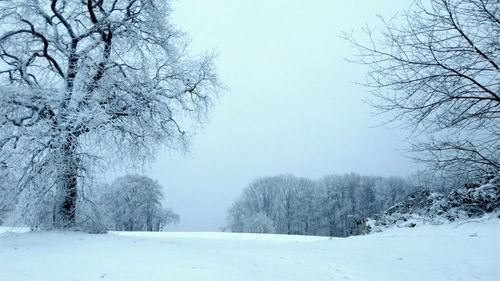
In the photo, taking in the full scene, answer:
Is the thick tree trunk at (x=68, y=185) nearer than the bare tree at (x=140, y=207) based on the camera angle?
Yes

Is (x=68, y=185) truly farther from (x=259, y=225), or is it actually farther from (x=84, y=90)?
(x=259, y=225)

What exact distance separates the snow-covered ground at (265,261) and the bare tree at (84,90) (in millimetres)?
2223

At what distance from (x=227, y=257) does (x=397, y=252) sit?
407 centimetres

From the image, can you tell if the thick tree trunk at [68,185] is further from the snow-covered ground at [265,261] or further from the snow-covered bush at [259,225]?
the snow-covered bush at [259,225]

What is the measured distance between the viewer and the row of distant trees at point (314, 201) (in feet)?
214

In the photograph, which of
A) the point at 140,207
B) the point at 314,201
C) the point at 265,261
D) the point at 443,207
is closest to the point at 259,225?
the point at 140,207

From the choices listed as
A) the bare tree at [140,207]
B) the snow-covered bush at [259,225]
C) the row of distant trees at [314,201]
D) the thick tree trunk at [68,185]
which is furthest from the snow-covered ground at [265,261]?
the row of distant trees at [314,201]

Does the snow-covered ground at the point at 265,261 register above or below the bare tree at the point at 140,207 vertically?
below

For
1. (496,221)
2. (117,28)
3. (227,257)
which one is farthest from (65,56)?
(496,221)

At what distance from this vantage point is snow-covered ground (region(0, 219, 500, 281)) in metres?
5.99

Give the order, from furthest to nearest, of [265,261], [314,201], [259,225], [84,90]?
1. [314,201]
2. [259,225]
3. [84,90]
4. [265,261]

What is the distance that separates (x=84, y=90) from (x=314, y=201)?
197 ft

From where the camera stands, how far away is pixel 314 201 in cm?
6788

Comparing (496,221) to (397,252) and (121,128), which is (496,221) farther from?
(121,128)
